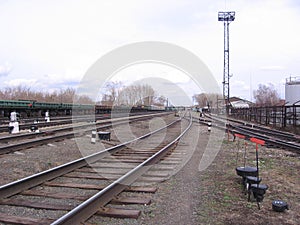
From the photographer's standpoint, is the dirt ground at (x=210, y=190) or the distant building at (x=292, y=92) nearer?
the dirt ground at (x=210, y=190)

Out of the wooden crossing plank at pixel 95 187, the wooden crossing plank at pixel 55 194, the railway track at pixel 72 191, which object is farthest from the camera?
the wooden crossing plank at pixel 95 187

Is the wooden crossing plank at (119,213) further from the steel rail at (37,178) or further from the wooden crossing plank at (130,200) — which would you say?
→ the steel rail at (37,178)

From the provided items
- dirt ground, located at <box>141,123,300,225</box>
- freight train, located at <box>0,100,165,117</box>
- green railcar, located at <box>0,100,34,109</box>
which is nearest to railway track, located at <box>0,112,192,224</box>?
dirt ground, located at <box>141,123,300,225</box>

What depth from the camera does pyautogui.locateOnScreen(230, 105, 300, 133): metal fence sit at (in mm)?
21922

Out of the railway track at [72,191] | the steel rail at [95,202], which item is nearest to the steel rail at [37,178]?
the railway track at [72,191]

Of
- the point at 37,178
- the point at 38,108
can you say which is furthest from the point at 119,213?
the point at 38,108

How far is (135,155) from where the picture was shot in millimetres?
9898

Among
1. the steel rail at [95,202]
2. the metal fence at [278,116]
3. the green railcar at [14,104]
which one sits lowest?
the steel rail at [95,202]

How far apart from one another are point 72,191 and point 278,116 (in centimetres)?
2473

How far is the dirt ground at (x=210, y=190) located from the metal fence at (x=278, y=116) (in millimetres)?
12440

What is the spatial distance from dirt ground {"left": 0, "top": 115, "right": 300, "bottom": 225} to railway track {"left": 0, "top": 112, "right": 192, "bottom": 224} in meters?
0.41

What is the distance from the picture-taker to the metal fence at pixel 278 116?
2192 centimetres

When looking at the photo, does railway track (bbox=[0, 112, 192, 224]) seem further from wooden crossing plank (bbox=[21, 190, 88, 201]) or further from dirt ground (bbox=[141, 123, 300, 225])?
dirt ground (bbox=[141, 123, 300, 225])

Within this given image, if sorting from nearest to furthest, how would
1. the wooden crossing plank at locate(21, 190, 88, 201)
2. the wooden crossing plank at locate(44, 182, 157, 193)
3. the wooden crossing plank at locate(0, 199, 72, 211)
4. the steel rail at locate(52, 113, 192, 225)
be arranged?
the steel rail at locate(52, 113, 192, 225) → the wooden crossing plank at locate(0, 199, 72, 211) → the wooden crossing plank at locate(21, 190, 88, 201) → the wooden crossing plank at locate(44, 182, 157, 193)
